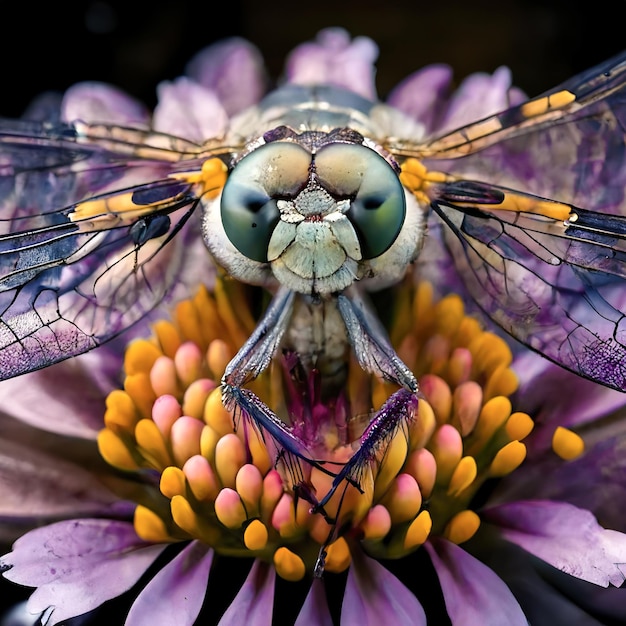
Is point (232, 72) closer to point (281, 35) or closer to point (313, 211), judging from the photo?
point (281, 35)

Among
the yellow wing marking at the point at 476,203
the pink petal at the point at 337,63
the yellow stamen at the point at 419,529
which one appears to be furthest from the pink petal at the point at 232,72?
the yellow stamen at the point at 419,529

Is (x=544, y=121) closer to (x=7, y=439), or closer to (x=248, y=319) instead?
(x=248, y=319)

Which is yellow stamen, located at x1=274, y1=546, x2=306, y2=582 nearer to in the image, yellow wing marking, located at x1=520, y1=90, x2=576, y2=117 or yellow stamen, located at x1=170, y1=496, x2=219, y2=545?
yellow stamen, located at x1=170, y1=496, x2=219, y2=545

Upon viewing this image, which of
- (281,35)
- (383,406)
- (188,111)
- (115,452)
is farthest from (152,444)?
(281,35)

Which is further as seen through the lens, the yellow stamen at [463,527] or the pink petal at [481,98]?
the pink petal at [481,98]

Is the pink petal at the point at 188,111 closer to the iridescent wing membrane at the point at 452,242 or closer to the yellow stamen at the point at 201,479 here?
the iridescent wing membrane at the point at 452,242

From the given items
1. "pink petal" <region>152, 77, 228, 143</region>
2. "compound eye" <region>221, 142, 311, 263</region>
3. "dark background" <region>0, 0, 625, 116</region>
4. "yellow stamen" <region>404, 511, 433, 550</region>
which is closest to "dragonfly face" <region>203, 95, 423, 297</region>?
"compound eye" <region>221, 142, 311, 263</region>
